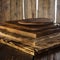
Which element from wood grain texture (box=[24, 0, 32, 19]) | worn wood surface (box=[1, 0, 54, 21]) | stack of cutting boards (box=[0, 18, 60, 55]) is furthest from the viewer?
wood grain texture (box=[24, 0, 32, 19])

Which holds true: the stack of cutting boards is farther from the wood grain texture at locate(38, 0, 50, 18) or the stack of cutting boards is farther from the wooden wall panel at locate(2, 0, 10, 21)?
the wooden wall panel at locate(2, 0, 10, 21)

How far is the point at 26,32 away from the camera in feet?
2.81

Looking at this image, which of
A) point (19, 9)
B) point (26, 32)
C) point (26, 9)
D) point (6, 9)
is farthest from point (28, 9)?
point (26, 32)

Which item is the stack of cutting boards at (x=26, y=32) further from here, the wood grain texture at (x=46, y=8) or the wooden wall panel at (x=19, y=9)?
the wooden wall panel at (x=19, y=9)

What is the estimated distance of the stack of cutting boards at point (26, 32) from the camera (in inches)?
31.2

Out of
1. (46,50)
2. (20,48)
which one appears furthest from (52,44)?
(20,48)

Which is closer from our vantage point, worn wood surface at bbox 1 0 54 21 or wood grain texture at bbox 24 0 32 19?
worn wood surface at bbox 1 0 54 21

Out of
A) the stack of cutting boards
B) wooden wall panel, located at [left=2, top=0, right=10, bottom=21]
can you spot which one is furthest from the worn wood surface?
the stack of cutting boards

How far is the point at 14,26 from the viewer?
100cm

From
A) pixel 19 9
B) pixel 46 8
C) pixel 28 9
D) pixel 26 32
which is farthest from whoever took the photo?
pixel 19 9

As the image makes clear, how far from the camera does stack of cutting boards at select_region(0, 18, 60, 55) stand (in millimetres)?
793

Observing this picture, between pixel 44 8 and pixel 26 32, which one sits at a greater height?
pixel 44 8

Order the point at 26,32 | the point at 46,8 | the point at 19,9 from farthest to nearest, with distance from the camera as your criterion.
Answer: the point at 19,9 < the point at 46,8 < the point at 26,32

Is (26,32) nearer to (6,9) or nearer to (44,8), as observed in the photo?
(44,8)
